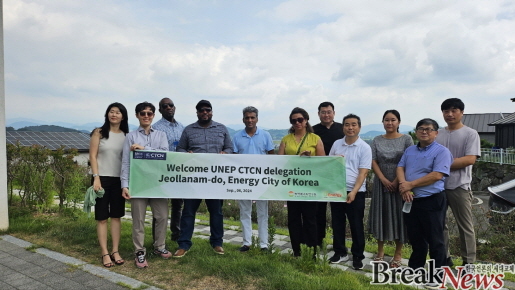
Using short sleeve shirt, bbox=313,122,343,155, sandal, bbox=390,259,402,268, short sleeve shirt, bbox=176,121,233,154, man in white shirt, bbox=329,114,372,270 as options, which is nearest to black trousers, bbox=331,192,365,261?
man in white shirt, bbox=329,114,372,270

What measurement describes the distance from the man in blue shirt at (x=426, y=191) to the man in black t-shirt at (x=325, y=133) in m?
1.22

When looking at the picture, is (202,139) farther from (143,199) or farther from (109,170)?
(109,170)

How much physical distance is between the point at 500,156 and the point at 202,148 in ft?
74.0

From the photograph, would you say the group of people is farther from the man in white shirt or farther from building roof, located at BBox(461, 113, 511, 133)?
building roof, located at BBox(461, 113, 511, 133)

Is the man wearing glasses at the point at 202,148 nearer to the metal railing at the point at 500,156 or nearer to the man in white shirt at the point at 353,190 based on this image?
the man in white shirt at the point at 353,190

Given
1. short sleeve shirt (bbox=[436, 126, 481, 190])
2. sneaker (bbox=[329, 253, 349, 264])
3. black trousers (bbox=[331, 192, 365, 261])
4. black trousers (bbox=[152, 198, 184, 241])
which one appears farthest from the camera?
black trousers (bbox=[152, 198, 184, 241])

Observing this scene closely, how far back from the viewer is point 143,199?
183 inches

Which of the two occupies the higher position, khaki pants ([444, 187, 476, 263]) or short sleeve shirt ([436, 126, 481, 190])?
short sleeve shirt ([436, 126, 481, 190])

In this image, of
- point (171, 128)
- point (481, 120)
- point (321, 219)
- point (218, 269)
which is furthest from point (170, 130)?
point (481, 120)

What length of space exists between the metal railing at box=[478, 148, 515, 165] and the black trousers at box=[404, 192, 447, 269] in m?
20.9

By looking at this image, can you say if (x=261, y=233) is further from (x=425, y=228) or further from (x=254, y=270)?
(x=425, y=228)

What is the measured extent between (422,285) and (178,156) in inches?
133

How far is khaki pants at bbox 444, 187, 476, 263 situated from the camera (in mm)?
4305

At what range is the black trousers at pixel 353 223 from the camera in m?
4.49
